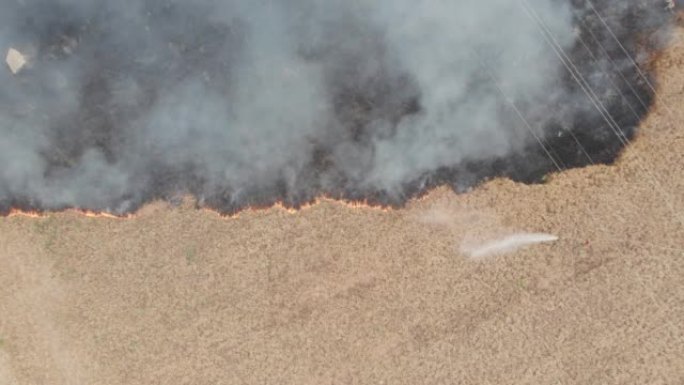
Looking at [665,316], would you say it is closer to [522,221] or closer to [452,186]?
[522,221]

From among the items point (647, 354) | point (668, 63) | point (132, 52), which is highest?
point (132, 52)

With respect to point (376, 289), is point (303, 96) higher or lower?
higher

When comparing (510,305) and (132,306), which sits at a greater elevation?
(132,306)

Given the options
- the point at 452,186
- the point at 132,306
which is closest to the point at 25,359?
the point at 132,306

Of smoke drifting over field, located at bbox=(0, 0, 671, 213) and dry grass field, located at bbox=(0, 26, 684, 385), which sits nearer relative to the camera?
dry grass field, located at bbox=(0, 26, 684, 385)
